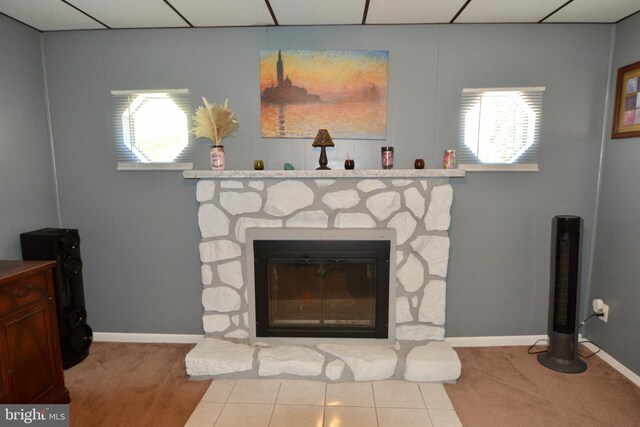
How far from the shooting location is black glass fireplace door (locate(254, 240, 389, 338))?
8.34ft

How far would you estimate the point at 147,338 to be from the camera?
114 inches

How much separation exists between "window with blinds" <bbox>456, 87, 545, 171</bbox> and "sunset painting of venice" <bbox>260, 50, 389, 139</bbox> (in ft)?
2.10

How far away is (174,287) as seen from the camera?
284 cm

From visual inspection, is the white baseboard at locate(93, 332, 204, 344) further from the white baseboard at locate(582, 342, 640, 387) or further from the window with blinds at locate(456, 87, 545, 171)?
the white baseboard at locate(582, 342, 640, 387)

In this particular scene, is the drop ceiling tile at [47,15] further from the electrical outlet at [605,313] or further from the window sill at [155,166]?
the electrical outlet at [605,313]

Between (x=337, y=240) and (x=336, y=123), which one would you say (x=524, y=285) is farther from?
(x=336, y=123)

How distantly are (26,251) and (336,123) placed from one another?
2.39 metres

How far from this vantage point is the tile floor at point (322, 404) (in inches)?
77.3

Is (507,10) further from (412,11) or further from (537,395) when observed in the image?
(537,395)

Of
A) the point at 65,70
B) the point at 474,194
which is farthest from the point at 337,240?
the point at 65,70

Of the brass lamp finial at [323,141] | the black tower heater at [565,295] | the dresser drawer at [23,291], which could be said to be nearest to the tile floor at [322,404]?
the black tower heater at [565,295]

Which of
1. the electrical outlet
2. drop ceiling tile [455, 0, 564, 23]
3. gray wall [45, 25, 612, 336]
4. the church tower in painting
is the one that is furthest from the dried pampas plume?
the electrical outlet

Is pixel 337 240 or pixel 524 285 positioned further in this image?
pixel 524 285

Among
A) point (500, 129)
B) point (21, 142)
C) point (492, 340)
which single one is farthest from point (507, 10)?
point (21, 142)
